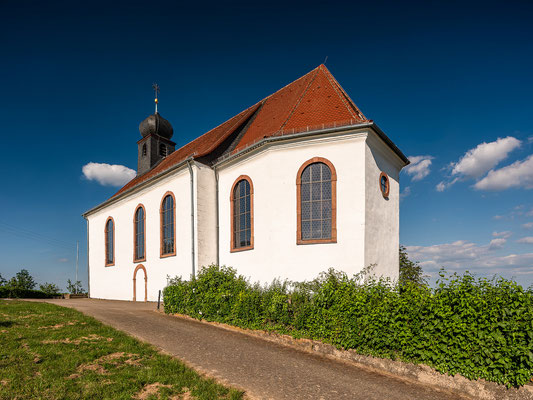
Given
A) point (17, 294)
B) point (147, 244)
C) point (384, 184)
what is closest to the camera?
point (384, 184)

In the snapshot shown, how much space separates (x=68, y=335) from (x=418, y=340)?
294 inches

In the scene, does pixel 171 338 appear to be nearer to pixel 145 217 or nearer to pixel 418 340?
pixel 418 340

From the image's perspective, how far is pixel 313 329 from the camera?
25.5 feet

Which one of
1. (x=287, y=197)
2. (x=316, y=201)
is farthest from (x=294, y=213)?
(x=316, y=201)

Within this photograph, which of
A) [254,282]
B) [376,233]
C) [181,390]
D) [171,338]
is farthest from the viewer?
[254,282]

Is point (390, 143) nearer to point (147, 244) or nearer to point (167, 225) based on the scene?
point (167, 225)

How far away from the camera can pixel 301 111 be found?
13.2 meters

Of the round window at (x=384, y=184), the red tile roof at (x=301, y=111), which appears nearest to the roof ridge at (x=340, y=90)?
the red tile roof at (x=301, y=111)

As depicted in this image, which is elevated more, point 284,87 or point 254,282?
point 284,87

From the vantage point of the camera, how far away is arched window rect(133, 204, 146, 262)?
19.0m

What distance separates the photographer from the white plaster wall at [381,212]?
1137cm

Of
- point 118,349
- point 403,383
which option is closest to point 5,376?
point 118,349

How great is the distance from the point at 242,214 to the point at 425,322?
8613 millimetres

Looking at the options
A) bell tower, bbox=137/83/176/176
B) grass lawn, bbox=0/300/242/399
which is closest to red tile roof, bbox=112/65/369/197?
grass lawn, bbox=0/300/242/399
